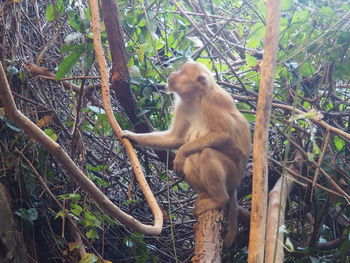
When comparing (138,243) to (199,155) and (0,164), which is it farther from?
(0,164)

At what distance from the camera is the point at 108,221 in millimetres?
4770

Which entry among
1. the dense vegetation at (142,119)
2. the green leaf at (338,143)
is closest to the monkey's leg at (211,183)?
the dense vegetation at (142,119)

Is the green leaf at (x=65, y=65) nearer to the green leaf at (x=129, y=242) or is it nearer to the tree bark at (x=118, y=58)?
the tree bark at (x=118, y=58)

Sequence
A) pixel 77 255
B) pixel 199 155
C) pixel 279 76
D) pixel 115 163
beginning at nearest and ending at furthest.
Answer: pixel 199 155 < pixel 77 255 < pixel 279 76 < pixel 115 163

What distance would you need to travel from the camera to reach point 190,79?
4.45 m

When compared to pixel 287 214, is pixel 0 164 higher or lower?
higher

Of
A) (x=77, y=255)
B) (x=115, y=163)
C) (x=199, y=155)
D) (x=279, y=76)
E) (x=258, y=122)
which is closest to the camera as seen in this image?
(x=258, y=122)

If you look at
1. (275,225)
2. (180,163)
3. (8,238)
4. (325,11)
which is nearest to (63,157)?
(275,225)

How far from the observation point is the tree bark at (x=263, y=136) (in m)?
2.33

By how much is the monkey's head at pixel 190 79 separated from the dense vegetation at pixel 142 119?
22cm

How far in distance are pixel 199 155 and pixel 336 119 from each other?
5.05ft

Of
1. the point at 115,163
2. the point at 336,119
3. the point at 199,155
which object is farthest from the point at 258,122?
the point at 115,163

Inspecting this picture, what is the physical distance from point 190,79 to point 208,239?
1.59m

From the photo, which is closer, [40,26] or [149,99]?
[149,99]
